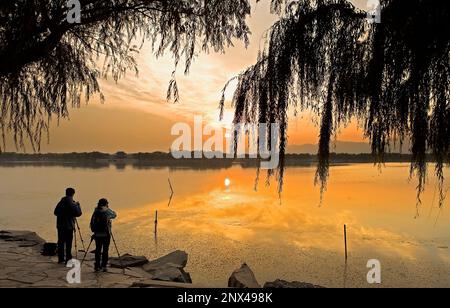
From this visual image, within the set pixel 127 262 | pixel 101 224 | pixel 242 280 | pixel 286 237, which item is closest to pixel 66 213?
pixel 101 224

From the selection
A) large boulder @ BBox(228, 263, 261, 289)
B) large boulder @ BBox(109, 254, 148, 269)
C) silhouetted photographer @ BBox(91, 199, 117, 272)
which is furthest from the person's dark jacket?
large boulder @ BBox(228, 263, 261, 289)

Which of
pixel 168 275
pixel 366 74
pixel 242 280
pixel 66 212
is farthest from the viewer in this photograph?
pixel 242 280

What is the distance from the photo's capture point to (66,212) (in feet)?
31.7

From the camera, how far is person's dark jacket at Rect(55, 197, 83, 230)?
9.63 meters

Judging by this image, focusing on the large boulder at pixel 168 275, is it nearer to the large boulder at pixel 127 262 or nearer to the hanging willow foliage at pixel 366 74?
the large boulder at pixel 127 262

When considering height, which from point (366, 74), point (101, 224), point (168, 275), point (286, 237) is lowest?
point (286, 237)

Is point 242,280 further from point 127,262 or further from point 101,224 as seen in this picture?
point 101,224

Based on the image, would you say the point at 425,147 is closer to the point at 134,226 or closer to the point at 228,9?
the point at 228,9

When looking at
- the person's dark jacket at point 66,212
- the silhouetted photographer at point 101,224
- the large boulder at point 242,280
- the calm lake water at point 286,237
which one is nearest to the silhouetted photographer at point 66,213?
the person's dark jacket at point 66,212

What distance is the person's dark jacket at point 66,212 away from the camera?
9633 millimetres

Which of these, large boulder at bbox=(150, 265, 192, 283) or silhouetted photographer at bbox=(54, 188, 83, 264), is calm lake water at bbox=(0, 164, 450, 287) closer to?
large boulder at bbox=(150, 265, 192, 283)

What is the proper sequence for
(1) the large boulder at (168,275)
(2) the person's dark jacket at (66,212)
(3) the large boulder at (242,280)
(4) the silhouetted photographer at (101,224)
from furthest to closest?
1. (3) the large boulder at (242,280)
2. (1) the large boulder at (168,275)
3. (2) the person's dark jacket at (66,212)
4. (4) the silhouetted photographer at (101,224)

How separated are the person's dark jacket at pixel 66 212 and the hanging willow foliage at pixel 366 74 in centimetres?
706

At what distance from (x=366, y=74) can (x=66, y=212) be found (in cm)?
839
